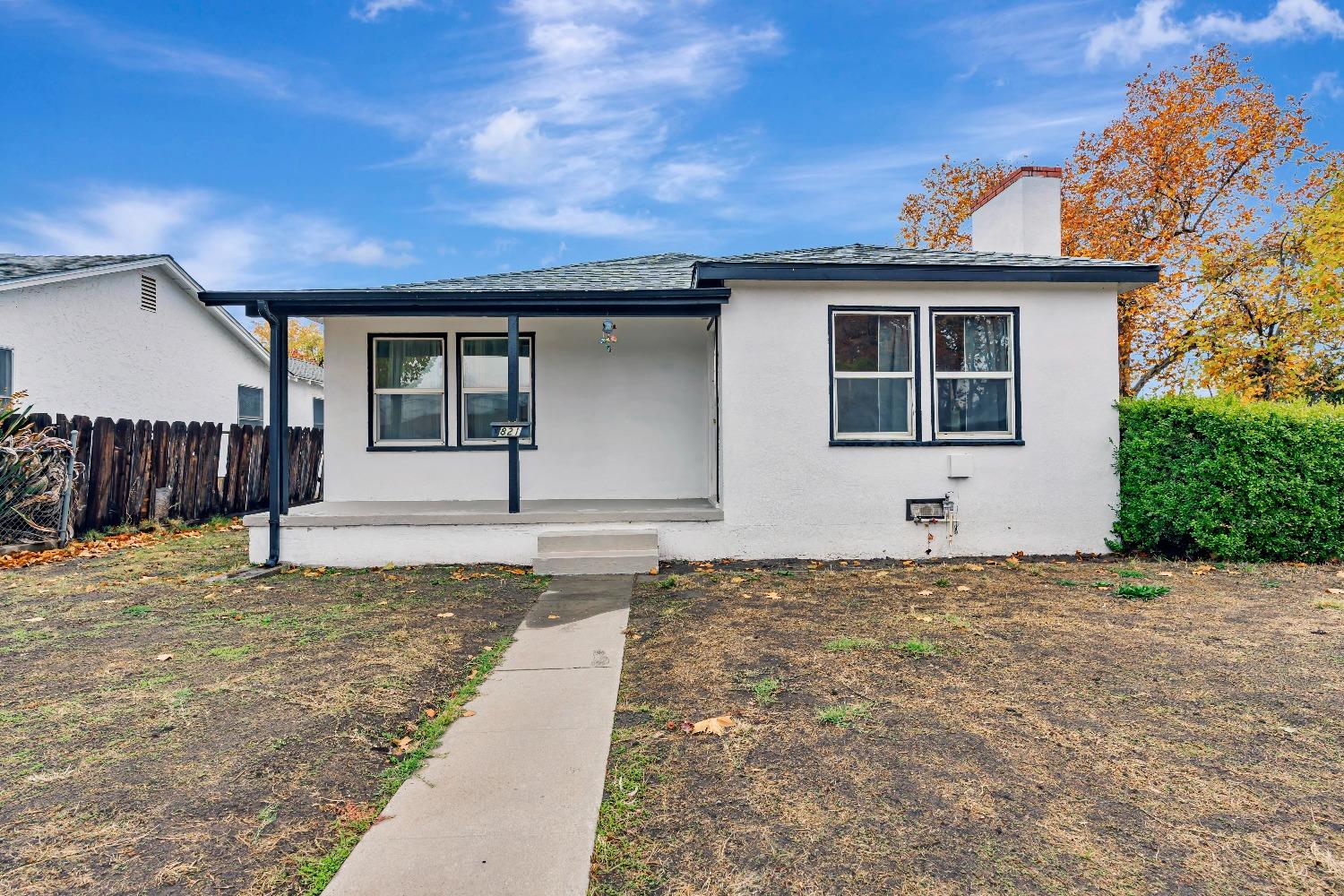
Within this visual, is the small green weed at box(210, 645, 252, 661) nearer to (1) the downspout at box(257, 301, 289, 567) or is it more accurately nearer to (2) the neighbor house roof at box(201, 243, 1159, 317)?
(1) the downspout at box(257, 301, 289, 567)

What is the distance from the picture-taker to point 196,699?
390 cm

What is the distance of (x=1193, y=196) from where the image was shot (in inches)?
678

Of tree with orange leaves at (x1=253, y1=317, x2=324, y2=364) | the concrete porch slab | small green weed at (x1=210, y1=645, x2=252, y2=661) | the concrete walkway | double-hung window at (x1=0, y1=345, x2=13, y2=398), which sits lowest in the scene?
the concrete walkway

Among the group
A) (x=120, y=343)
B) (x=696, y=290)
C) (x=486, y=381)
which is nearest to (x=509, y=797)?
(x=696, y=290)

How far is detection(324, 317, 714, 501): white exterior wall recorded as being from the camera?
9547 mm

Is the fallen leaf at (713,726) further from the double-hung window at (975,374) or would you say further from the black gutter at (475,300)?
the double-hung window at (975,374)

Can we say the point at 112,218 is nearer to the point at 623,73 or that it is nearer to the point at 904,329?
the point at 623,73

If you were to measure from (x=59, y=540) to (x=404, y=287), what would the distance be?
5.32 meters

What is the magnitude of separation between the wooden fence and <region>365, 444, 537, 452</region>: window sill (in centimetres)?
364

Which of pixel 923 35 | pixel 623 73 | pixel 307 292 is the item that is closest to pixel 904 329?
pixel 307 292

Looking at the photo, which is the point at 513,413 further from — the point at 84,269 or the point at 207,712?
the point at 84,269

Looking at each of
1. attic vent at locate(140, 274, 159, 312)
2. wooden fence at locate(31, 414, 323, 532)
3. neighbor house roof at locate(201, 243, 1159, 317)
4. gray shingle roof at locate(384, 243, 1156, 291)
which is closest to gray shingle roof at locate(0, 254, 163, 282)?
attic vent at locate(140, 274, 159, 312)

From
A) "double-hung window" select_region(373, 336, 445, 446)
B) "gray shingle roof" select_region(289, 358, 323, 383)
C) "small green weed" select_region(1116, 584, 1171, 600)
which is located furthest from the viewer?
"gray shingle roof" select_region(289, 358, 323, 383)

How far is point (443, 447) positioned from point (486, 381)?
1041 mm
